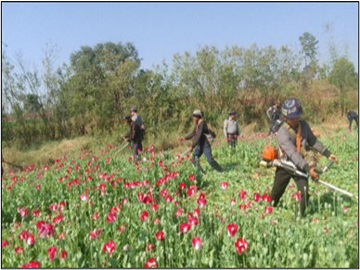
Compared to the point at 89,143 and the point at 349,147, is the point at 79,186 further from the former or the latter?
the point at 89,143

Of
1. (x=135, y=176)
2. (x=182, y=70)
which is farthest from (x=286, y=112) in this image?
(x=182, y=70)

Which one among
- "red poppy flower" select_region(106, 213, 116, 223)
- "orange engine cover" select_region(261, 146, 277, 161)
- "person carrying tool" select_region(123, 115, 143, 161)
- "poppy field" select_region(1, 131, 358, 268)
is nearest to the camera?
"poppy field" select_region(1, 131, 358, 268)

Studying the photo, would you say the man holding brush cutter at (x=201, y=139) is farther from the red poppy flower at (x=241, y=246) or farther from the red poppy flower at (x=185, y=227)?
the red poppy flower at (x=241, y=246)

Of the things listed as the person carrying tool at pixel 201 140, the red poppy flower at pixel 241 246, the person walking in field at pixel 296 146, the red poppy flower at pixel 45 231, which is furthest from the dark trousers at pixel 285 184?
the person carrying tool at pixel 201 140

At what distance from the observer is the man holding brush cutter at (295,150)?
4.32m

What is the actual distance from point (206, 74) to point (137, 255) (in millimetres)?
17924

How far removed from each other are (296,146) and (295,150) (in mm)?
216

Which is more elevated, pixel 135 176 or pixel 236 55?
pixel 236 55

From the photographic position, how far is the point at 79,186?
6480 mm

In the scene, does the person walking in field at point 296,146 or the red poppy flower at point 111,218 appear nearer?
the red poppy flower at point 111,218

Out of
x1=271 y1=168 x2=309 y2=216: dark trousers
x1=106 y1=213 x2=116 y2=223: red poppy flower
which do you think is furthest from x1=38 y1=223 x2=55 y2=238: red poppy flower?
x1=271 y1=168 x2=309 y2=216: dark trousers

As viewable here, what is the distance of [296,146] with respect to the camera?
4.54 m

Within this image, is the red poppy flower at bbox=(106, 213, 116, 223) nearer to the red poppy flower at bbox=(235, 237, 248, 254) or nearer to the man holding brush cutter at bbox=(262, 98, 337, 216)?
the red poppy flower at bbox=(235, 237, 248, 254)

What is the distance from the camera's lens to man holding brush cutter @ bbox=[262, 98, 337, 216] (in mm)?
4316
